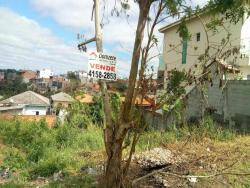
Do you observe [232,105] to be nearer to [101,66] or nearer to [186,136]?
[186,136]

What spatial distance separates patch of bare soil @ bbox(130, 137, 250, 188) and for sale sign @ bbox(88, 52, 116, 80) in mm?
1478

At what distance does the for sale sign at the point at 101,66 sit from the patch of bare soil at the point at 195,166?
148 cm

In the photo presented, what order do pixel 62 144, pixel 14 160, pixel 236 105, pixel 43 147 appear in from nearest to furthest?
pixel 14 160 < pixel 43 147 < pixel 62 144 < pixel 236 105

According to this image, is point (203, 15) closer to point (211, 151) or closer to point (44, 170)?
point (211, 151)

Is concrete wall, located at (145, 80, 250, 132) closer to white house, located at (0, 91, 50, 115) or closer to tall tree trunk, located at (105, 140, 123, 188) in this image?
tall tree trunk, located at (105, 140, 123, 188)

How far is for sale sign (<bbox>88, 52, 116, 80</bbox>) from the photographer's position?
567 cm

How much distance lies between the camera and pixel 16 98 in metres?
54.0

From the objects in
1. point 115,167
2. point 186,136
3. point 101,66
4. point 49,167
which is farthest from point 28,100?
point 115,167

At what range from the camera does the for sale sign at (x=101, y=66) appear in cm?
567

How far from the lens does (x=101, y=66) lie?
573cm

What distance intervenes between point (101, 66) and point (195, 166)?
2.45 meters

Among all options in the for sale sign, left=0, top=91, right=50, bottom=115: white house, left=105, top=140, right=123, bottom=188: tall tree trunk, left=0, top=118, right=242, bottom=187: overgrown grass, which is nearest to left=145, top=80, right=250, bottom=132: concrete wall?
left=0, top=118, right=242, bottom=187: overgrown grass

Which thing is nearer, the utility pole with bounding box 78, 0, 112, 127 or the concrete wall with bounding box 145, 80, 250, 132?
the utility pole with bounding box 78, 0, 112, 127

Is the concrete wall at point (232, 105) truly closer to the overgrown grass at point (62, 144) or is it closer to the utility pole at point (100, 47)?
the overgrown grass at point (62, 144)
